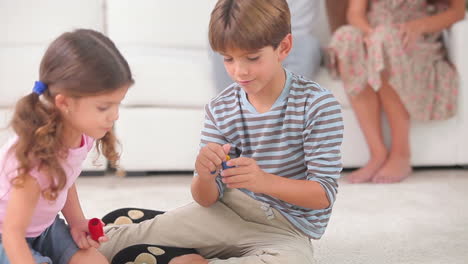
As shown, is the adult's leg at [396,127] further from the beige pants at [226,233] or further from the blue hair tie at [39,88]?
the blue hair tie at [39,88]

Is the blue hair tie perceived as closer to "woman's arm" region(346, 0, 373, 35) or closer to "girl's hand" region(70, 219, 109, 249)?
"girl's hand" region(70, 219, 109, 249)

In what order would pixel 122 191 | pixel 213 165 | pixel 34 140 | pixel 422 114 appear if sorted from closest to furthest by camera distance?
pixel 34 140 → pixel 213 165 → pixel 122 191 → pixel 422 114

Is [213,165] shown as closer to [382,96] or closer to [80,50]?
[80,50]

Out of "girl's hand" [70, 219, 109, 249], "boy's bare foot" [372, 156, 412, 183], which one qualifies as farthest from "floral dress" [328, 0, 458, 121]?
"girl's hand" [70, 219, 109, 249]

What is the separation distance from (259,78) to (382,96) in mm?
1162

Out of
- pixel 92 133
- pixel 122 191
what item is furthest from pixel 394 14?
pixel 92 133

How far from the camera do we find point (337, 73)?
91.9 inches

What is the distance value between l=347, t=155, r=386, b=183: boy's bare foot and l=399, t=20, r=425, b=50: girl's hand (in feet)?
1.29

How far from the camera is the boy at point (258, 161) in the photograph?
122 centimetres

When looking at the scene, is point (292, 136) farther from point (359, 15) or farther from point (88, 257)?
point (359, 15)

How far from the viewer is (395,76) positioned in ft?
7.42

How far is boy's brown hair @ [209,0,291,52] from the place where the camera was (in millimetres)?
1207

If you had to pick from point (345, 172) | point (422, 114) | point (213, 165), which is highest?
point (213, 165)

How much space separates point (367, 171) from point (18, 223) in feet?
4.70
